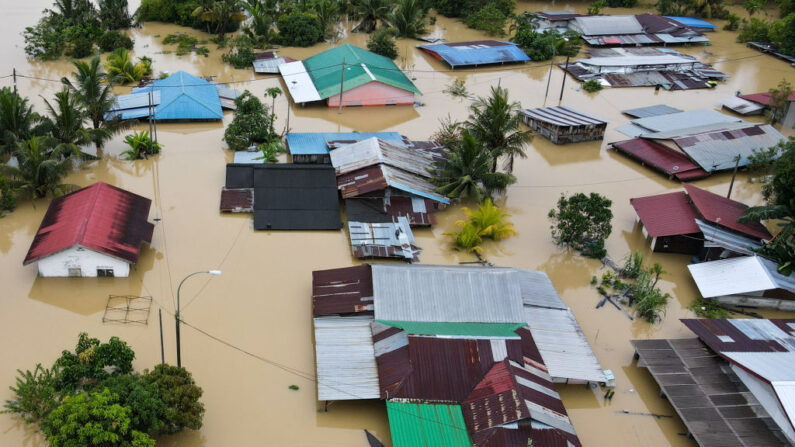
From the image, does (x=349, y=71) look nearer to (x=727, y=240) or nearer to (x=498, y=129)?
(x=498, y=129)

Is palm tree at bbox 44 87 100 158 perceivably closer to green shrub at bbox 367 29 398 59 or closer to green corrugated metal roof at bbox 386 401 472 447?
green corrugated metal roof at bbox 386 401 472 447

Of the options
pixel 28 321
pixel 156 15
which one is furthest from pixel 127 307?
pixel 156 15

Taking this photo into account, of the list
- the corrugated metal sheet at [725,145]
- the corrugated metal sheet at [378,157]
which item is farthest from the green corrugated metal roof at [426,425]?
the corrugated metal sheet at [725,145]

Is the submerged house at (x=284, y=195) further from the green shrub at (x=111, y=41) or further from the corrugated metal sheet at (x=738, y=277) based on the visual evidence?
the green shrub at (x=111, y=41)

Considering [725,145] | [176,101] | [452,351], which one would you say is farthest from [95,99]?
[725,145]

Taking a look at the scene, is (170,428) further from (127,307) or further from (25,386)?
(127,307)
